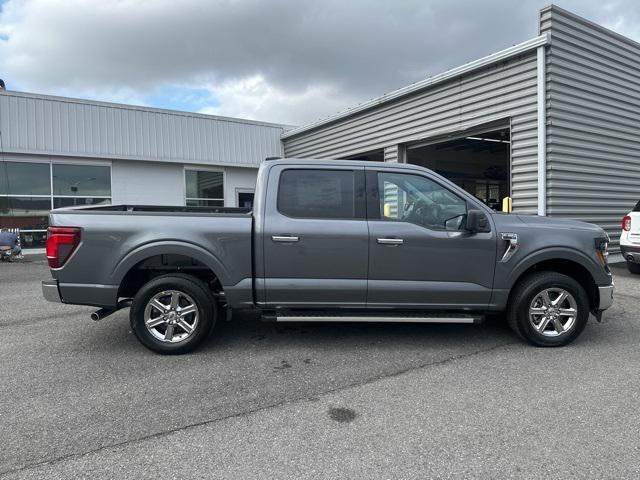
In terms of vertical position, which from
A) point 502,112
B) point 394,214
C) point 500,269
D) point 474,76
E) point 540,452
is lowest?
point 540,452

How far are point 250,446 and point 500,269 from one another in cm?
301

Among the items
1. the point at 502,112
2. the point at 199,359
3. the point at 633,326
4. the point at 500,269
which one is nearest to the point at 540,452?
the point at 500,269

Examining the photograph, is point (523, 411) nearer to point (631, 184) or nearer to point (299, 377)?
point (299, 377)

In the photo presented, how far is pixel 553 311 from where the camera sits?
463 centimetres

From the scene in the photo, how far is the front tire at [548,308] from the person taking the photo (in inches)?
180

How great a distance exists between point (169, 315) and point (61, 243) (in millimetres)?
1207

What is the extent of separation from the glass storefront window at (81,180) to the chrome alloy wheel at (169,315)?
12333mm

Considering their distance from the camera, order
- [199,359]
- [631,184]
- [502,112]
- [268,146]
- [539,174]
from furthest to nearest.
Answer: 1. [268,146]
2. [631,184]
3. [502,112]
4. [539,174]
5. [199,359]

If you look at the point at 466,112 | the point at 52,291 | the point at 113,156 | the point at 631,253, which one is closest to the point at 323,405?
the point at 52,291

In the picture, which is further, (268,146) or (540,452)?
(268,146)

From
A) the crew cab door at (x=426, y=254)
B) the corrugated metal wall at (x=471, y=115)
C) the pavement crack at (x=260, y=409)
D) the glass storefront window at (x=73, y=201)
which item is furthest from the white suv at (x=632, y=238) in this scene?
the glass storefront window at (x=73, y=201)

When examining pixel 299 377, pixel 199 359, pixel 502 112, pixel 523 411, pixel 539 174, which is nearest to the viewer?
Answer: pixel 523 411

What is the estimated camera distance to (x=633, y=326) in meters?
5.49

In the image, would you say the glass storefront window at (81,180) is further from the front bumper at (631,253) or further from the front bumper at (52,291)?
the front bumper at (631,253)
